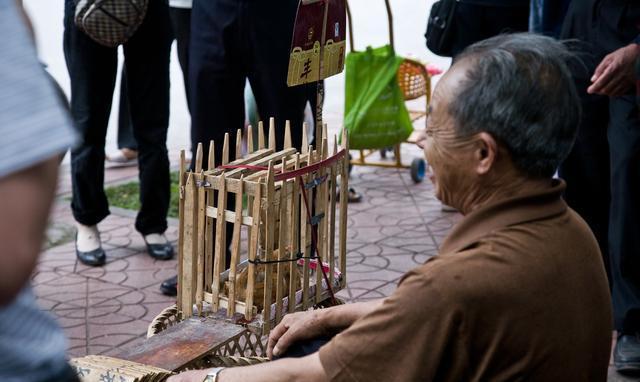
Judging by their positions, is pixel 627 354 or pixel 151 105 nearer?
pixel 627 354

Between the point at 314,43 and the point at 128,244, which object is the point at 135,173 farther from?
the point at 314,43

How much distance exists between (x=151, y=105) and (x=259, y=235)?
1.99m

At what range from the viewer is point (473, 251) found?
5.71 feet

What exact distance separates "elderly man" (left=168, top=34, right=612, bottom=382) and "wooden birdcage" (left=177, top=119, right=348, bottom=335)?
1025 millimetres

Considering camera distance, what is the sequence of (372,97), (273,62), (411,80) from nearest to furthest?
(273,62)
(372,97)
(411,80)

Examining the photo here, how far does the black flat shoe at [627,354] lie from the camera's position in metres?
3.51

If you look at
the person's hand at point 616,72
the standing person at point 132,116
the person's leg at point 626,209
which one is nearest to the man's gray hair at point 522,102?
the person's hand at point 616,72

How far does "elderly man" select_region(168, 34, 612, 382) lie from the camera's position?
171 cm

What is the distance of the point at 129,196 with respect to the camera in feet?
20.2

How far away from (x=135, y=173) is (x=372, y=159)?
1.69 m

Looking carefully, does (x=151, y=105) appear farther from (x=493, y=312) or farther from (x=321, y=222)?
(x=493, y=312)

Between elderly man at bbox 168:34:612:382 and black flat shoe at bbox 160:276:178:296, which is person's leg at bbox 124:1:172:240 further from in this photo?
elderly man at bbox 168:34:612:382

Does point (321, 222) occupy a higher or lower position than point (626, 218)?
higher

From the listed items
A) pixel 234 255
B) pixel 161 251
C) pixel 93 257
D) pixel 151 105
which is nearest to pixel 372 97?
pixel 151 105
